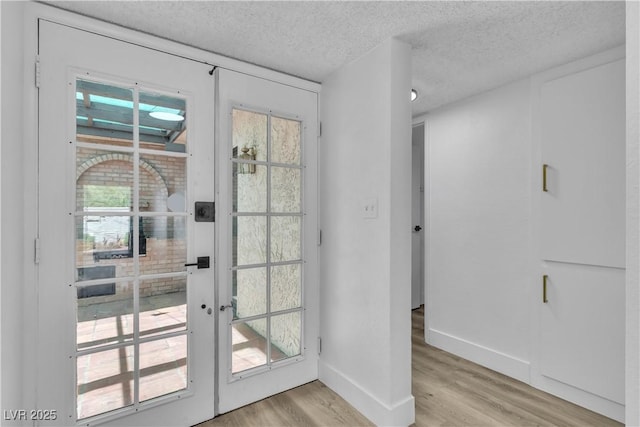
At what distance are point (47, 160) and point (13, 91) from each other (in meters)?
0.34

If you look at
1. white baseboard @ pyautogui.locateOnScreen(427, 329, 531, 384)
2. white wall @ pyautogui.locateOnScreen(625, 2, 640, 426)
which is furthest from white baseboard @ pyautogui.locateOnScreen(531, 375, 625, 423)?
white wall @ pyautogui.locateOnScreen(625, 2, 640, 426)

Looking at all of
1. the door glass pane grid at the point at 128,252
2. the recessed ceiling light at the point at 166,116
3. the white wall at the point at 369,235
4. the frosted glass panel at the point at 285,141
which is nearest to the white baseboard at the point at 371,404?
the white wall at the point at 369,235

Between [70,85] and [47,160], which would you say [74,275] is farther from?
[70,85]

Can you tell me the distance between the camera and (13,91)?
138 centimetres

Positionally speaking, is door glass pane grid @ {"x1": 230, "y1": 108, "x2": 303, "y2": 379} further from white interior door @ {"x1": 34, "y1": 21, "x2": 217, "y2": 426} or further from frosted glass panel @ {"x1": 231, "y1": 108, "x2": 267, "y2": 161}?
white interior door @ {"x1": 34, "y1": 21, "x2": 217, "y2": 426}

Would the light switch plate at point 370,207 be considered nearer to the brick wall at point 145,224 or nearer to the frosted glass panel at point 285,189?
the frosted glass panel at point 285,189

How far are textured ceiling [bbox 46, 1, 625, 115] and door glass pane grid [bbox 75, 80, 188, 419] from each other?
427 millimetres

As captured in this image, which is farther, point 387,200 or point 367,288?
point 367,288

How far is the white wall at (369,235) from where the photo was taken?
6.44 feet

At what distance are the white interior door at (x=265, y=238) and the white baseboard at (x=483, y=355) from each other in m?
1.36

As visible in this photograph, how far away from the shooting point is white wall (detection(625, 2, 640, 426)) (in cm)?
66

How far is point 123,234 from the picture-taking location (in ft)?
5.82

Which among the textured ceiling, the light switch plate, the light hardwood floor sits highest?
the textured ceiling

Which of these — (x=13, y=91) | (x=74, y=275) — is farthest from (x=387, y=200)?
(x=13, y=91)
